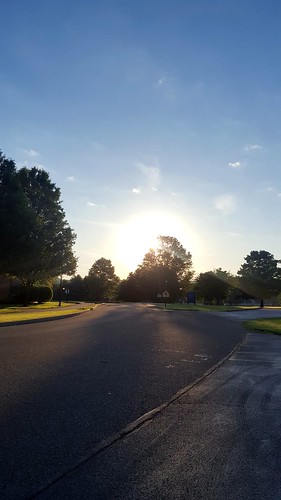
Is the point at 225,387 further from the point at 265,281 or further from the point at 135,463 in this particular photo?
the point at 265,281

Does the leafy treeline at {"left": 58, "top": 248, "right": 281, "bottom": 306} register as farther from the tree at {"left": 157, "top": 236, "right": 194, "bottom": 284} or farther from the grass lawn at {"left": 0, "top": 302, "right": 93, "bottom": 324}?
the grass lawn at {"left": 0, "top": 302, "right": 93, "bottom": 324}

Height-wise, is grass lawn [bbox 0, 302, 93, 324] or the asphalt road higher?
grass lawn [bbox 0, 302, 93, 324]

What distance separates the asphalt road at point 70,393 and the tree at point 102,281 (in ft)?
319

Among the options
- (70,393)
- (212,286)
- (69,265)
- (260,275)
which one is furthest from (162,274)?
(70,393)

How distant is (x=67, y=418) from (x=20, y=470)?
1693 mm

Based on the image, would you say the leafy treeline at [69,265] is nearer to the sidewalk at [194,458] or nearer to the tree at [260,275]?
the tree at [260,275]

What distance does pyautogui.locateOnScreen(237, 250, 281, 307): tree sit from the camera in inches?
3868

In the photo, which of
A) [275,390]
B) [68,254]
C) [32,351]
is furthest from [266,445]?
[68,254]

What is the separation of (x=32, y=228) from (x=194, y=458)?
3601 centimetres

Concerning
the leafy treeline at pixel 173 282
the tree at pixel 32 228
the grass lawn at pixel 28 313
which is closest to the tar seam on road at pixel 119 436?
the grass lawn at pixel 28 313

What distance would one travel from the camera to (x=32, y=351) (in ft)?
38.5

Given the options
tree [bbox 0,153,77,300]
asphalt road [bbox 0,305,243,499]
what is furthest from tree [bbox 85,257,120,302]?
asphalt road [bbox 0,305,243,499]

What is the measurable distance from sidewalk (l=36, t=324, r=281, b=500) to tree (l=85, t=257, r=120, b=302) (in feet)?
339

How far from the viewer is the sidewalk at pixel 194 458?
3.59 metres
